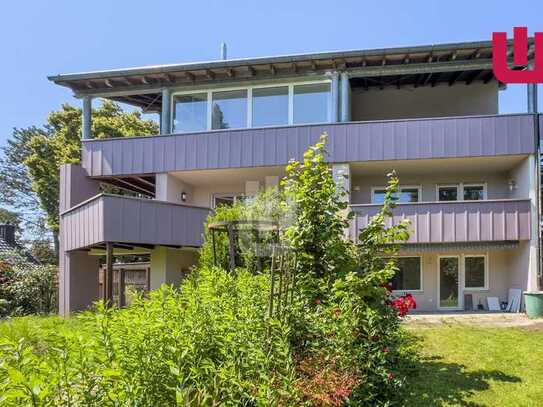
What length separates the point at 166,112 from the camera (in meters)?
15.8

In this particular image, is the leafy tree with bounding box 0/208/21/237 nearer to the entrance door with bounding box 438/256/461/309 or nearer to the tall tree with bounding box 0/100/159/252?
the tall tree with bounding box 0/100/159/252

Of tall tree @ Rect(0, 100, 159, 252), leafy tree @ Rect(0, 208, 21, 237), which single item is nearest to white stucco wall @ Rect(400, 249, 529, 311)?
tall tree @ Rect(0, 100, 159, 252)

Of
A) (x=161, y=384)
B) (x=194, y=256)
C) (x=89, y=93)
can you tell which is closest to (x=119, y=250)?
(x=194, y=256)

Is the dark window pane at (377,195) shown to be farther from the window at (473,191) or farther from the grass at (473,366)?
the grass at (473,366)

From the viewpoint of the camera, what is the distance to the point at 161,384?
2.79 m

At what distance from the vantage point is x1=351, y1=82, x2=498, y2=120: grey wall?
649 inches

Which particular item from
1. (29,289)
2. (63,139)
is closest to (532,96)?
(29,289)

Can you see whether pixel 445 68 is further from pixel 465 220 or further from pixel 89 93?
pixel 89 93

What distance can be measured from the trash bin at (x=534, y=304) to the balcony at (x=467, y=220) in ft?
6.19

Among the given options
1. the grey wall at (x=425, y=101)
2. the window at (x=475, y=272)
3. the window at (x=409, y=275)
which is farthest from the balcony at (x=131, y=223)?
the window at (x=475, y=272)

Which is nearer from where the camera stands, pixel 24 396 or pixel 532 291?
pixel 24 396

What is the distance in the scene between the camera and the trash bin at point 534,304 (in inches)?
481

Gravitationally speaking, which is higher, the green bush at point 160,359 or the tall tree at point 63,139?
the tall tree at point 63,139

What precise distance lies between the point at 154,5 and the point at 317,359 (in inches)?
427
